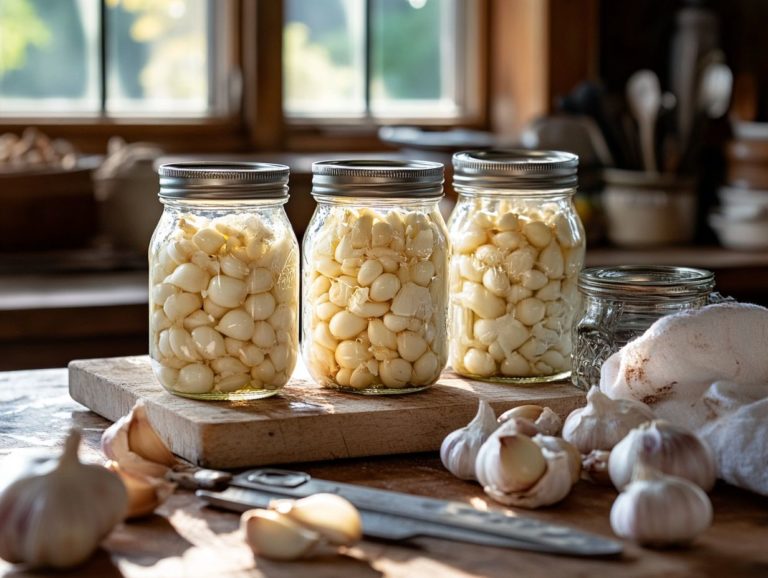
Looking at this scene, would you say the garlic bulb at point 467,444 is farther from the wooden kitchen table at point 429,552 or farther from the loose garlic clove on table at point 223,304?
the loose garlic clove on table at point 223,304

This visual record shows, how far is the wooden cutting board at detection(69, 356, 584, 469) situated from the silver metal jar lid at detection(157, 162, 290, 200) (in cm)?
17

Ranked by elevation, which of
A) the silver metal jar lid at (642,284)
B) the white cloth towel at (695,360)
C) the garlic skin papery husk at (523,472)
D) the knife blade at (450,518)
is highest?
the silver metal jar lid at (642,284)

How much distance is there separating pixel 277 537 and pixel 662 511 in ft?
0.75

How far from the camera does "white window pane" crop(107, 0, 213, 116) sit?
7.94 feet

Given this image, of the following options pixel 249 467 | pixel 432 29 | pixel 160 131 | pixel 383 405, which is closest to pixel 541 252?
pixel 383 405

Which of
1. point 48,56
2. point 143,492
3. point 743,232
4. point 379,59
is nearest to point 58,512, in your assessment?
point 143,492

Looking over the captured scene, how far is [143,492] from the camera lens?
2.63 ft

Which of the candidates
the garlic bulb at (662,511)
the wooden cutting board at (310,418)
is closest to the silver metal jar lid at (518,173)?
the wooden cutting board at (310,418)

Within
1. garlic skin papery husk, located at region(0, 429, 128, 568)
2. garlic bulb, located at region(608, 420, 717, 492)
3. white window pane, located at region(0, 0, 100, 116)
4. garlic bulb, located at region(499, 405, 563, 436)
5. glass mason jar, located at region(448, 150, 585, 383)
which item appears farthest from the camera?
white window pane, located at region(0, 0, 100, 116)

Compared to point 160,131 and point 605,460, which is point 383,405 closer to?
point 605,460

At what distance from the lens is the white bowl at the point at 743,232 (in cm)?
242

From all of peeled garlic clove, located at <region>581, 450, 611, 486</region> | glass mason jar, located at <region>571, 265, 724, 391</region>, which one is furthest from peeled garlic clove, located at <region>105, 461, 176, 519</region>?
glass mason jar, located at <region>571, 265, 724, 391</region>

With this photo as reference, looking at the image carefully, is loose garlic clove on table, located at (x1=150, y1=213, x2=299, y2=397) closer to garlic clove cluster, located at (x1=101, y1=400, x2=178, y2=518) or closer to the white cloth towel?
garlic clove cluster, located at (x1=101, y1=400, x2=178, y2=518)

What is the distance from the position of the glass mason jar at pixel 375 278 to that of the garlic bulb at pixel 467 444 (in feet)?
0.41
